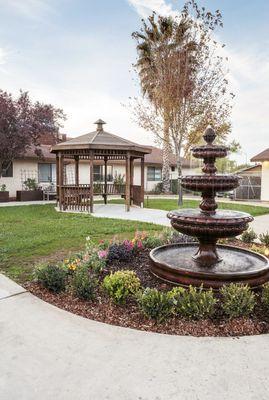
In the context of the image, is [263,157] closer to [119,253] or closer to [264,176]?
[264,176]

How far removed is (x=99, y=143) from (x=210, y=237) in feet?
31.7

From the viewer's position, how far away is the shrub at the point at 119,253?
5.75 metres

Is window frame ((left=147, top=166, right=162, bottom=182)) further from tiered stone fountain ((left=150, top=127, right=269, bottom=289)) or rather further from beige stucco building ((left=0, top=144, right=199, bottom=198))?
tiered stone fountain ((left=150, top=127, right=269, bottom=289))

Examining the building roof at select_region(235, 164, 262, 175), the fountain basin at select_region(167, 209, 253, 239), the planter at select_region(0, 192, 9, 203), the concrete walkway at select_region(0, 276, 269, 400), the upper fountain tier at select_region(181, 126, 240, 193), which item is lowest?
the concrete walkway at select_region(0, 276, 269, 400)

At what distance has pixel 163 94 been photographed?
1441 centimetres

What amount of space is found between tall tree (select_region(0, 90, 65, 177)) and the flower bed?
13920mm

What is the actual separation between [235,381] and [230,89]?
1443cm

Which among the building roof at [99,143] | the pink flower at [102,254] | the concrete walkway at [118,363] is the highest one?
the building roof at [99,143]

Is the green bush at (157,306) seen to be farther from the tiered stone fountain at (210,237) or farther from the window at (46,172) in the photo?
the window at (46,172)

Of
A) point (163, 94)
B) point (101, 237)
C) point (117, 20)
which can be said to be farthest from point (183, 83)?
point (101, 237)

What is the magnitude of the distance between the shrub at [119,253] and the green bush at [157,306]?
207cm

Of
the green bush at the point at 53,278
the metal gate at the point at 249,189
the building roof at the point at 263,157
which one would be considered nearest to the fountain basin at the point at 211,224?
the green bush at the point at 53,278

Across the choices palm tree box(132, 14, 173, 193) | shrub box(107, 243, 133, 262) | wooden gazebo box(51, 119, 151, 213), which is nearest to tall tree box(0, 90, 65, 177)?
wooden gazebo box(51, 119, 151, 213)

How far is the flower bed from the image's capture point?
358cm
